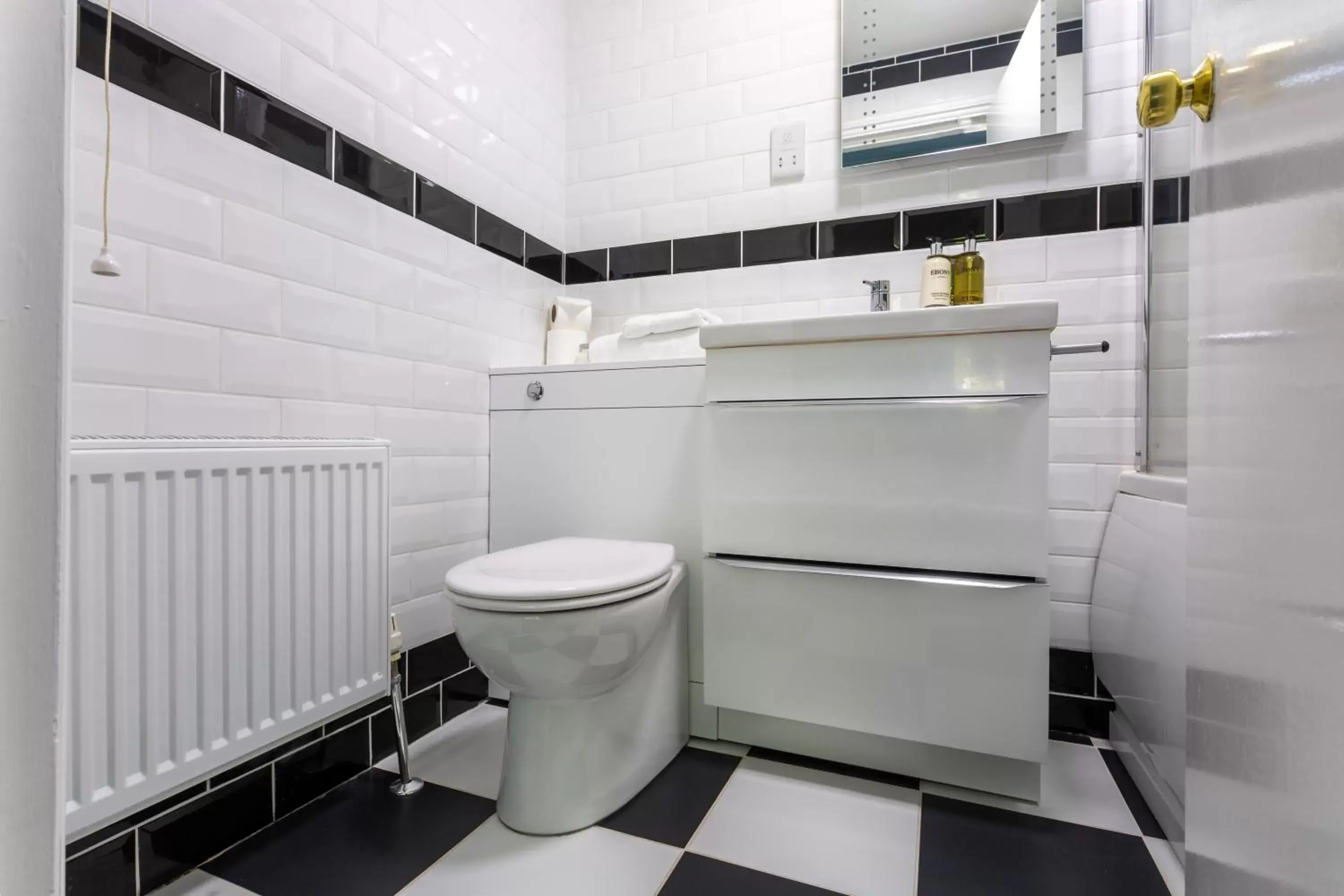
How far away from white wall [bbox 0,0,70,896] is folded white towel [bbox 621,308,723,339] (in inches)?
53.3

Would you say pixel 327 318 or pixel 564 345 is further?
pixel 564 345

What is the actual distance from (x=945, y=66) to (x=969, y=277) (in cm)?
56

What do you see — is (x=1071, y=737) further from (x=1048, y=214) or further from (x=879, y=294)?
(x=1048, y=214)

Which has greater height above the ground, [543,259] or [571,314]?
[543,259]

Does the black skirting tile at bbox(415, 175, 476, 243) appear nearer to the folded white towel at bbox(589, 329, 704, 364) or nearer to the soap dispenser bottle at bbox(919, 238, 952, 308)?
the folded white towel at bbox(589, 329, 704, 364)

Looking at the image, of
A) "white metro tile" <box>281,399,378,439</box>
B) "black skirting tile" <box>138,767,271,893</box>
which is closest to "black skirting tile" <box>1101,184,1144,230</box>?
"white metro tile" <box>281,399,378,439</box>

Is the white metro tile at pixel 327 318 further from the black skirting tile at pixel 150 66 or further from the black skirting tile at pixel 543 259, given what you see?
the black skirting tile at pixel 543 259

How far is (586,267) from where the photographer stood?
75.3 inches

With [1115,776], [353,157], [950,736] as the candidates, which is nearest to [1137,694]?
[1115,776]

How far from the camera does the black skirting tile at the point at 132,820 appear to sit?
2.53ft

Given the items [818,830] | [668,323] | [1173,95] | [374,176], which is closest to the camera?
[1173,95]

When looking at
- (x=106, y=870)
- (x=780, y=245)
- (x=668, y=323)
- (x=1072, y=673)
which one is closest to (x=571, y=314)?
(x=668, y=323)

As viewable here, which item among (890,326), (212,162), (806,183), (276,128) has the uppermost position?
(806,183)

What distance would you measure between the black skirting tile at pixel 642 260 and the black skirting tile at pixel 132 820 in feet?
4.95
